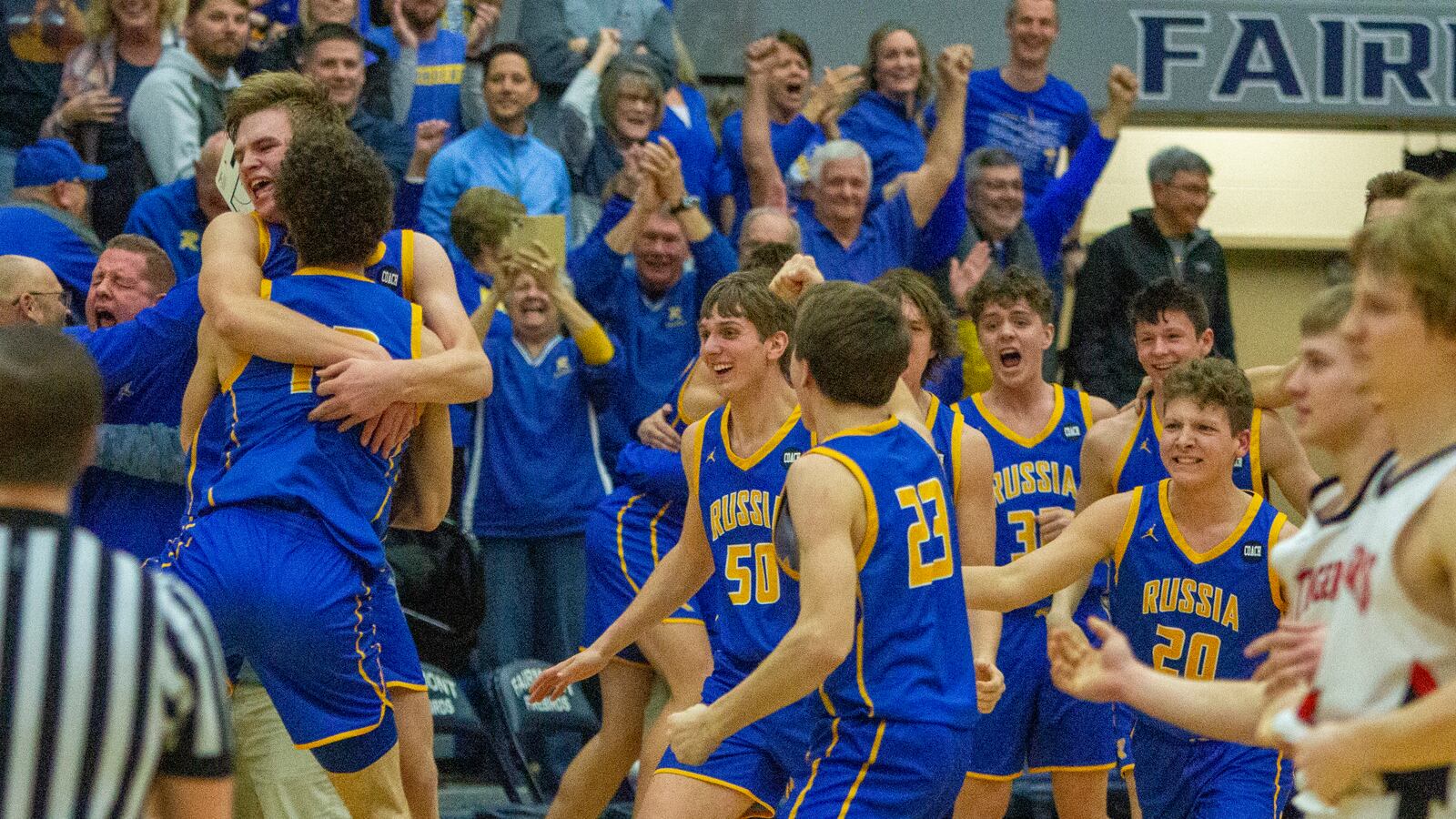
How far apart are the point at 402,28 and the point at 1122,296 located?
3947mm

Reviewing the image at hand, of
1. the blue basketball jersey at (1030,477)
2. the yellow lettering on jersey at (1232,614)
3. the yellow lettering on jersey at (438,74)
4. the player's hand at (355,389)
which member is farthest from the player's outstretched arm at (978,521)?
the yellow lettering on jersey at (438,74)

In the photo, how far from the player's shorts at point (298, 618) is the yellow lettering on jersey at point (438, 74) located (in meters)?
5.14

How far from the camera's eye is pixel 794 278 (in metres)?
5.61

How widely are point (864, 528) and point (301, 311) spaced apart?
1605 millimetres

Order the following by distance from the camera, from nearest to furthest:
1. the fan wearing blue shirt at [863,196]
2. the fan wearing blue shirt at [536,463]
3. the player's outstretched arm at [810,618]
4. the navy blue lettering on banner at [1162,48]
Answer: the player's outstretched arm at [810,618] → the fan wearing blue shirt at [536,463] → the fan wearing blue shirt at [863,196] → the navy blue lettering on banner at [1162,48]

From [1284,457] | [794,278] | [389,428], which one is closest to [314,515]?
[389,428]

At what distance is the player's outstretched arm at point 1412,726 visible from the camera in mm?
2678

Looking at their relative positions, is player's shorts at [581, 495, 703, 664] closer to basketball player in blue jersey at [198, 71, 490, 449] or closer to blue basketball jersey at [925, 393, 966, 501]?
blue basketball jersey at [925, 393, 966, 501]

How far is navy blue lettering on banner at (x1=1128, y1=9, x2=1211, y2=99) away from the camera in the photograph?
11.4 meters

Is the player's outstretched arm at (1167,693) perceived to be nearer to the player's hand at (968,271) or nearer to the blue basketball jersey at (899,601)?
the blue basketball jersey at (899,601)

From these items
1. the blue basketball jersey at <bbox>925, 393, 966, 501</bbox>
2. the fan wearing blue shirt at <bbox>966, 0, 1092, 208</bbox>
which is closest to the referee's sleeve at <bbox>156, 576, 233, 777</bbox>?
the blue basketball jersey at <bbox>925, 393, 966, 501</bbox>

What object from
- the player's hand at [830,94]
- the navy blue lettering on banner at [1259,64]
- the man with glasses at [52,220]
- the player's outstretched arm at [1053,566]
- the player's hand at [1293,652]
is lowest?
the player's outstretched arm at [1053,566]

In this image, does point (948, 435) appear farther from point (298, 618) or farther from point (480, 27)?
point (480, 27)

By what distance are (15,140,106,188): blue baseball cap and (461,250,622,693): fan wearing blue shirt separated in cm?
188
